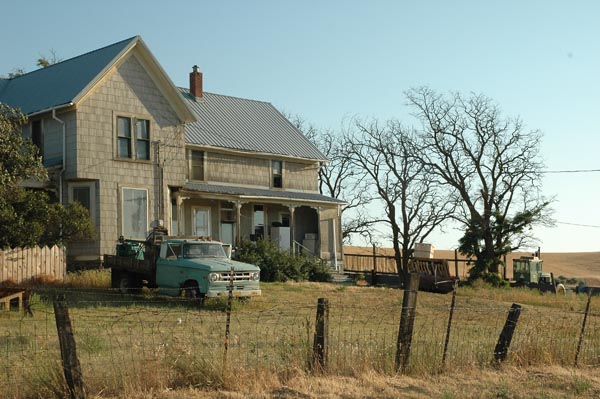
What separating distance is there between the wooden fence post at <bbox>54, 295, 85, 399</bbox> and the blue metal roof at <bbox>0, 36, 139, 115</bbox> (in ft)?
65.6

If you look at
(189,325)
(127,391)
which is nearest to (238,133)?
(189,325)

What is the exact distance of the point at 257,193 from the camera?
119 ft

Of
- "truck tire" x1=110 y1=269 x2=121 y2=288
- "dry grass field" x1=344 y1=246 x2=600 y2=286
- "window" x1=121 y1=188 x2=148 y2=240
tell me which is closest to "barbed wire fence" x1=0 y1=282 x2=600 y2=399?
"truck tire" x1=110 y1=269 x2=121 y2=288

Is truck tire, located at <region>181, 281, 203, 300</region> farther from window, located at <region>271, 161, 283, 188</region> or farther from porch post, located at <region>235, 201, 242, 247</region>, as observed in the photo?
window, located at <region>271, 161, 283, 188</region>

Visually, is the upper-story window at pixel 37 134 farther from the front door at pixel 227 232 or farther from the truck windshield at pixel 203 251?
the truck windshield at pixel 203 251

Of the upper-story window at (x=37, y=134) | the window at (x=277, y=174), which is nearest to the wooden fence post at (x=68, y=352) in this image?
the upper-story window at (x=37, y=134)

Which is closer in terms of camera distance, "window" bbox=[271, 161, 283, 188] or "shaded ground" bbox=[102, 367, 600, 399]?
"shaded ground" bbox=[102, 367, 600, 399]

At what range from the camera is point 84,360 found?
12.2 m

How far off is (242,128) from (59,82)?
1099 cm

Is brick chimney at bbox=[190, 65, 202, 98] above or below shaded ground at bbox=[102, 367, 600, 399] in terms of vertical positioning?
above

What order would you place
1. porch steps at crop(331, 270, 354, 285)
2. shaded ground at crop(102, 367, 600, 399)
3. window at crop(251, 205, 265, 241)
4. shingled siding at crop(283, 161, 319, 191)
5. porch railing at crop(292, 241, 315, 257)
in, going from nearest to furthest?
shaded ground at crop(102, 367, 600, 399) → porch steps at crop(331, 270, 354, 285) → porch railing at crop(292, 241, 315, 257) → window at crop(251, 205, 265, 241) → shingled siding at crop(283, 161, 319, 191)

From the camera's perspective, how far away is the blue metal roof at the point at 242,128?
1457 inches

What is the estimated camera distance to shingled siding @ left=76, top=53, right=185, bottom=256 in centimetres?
2856

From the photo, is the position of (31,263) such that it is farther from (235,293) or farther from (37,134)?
(37,134)
